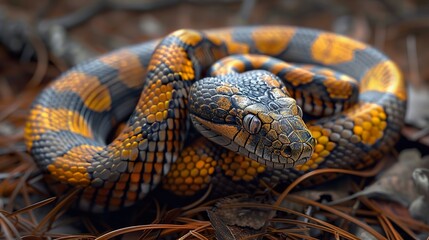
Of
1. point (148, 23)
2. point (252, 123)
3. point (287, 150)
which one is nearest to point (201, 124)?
point (252, 123)

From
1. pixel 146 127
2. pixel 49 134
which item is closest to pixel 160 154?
pixel 146 127

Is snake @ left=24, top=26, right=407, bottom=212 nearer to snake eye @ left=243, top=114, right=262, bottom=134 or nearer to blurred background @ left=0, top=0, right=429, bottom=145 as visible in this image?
snake eye @ left=243, top=114, right=262, bottom=134

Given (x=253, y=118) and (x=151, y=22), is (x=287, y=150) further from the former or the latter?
(x=151, y=22)

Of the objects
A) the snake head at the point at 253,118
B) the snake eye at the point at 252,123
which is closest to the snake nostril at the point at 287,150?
the snake head at the point at 253,118

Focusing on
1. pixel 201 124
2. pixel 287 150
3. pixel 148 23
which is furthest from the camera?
pixel 148 23

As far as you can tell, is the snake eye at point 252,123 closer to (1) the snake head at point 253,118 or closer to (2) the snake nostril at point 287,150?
(1) the snake head at point 253,118

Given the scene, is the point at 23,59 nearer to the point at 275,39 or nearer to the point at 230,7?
the point at 230,7

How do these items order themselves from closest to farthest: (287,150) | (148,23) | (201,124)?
(287,150)
(201,124)
(148,23)
